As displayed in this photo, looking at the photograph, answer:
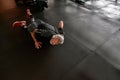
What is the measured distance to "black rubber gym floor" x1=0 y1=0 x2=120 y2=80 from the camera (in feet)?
7.35

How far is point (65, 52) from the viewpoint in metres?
2.74

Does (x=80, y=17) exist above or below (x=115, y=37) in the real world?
above

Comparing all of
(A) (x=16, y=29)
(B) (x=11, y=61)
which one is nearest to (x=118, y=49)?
(B) (x=11, y=61)

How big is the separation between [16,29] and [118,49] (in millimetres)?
2803

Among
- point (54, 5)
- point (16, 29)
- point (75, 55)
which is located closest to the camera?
point (75, 55)

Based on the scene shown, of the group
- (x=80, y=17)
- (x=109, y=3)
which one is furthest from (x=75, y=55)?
(x=109, y=3)

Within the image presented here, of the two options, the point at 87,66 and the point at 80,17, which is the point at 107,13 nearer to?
the point at 80,17

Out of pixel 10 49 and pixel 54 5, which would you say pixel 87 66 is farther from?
pixel 54 5

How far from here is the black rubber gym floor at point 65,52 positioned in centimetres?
224

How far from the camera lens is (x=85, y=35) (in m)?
3.27

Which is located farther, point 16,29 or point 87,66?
point 16,29

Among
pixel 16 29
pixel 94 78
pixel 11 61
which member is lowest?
pixel 94 78

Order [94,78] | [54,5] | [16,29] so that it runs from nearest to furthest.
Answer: [94,78] < [16,29] < [54,5]

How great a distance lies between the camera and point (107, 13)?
434cm
